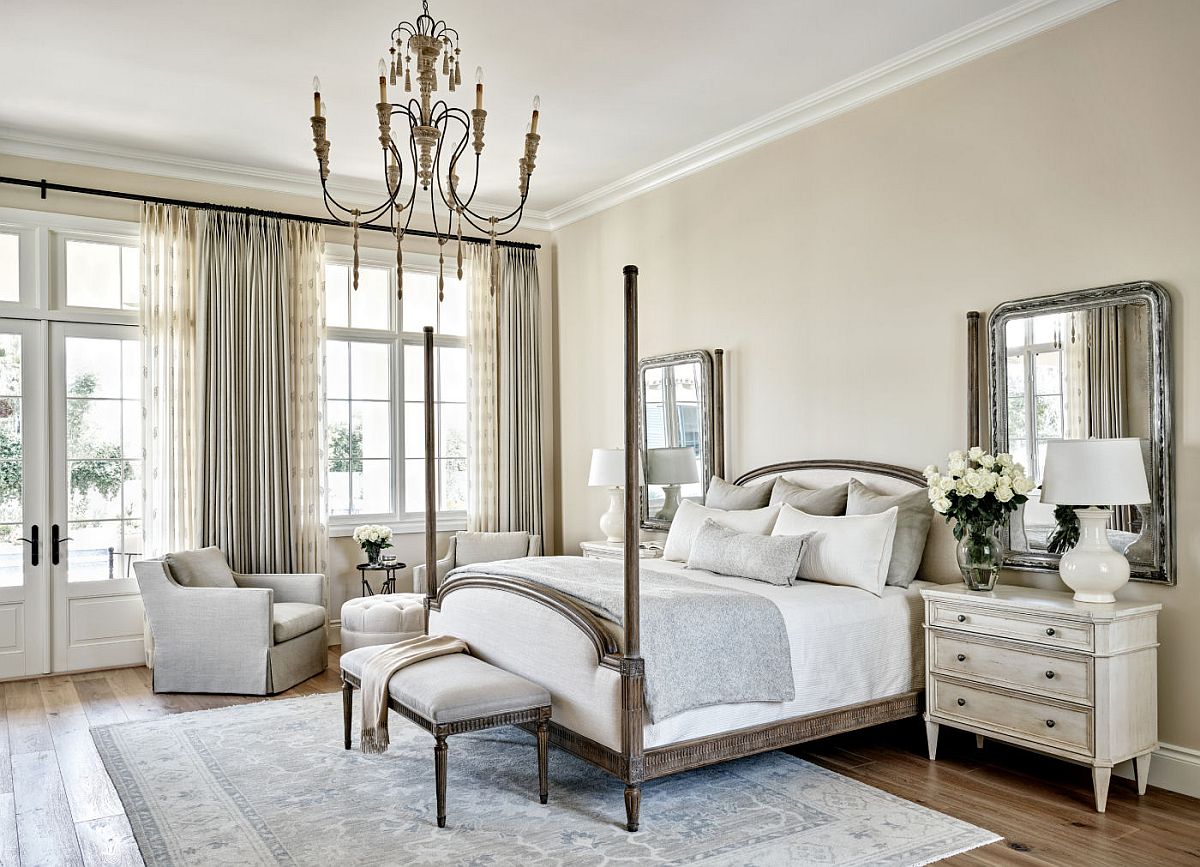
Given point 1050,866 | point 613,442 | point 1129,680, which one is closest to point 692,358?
point 613,442

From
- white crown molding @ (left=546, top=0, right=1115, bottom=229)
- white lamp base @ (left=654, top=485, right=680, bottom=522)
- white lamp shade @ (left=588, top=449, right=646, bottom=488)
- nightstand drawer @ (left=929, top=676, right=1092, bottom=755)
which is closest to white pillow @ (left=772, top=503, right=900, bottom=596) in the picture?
nightstand drawer @ (left=929, top=676, right=1092, bottom=755)

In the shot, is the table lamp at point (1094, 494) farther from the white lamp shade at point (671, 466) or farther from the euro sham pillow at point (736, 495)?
the white lamp shade at point (671, 466)

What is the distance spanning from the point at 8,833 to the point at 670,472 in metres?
3.82

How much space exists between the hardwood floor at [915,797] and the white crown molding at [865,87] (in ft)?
9.97

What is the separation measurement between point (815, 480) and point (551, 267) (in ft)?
10.7

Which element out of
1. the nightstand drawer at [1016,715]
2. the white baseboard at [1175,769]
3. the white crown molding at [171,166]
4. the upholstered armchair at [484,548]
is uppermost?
the white crown molding at [171,166]

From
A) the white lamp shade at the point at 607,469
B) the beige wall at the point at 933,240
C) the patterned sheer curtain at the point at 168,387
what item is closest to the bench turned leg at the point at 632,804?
the beige wall at the point at 933,240

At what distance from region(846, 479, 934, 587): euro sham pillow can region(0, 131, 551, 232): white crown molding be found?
162 inches

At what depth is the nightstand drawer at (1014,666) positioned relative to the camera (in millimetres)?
3383

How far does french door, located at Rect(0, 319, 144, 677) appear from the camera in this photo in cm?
544

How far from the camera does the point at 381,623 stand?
5.48m

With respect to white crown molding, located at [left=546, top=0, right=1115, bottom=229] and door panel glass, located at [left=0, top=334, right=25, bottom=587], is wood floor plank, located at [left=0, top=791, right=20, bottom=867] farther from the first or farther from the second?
white crown molding, located at [left=546, top=0, right=1115, bottom=229]

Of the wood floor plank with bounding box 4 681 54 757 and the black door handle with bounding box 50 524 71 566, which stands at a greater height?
the black door handle with bounding box 50 524 71 566

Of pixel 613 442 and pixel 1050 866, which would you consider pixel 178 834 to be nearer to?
pixel 1050 866
